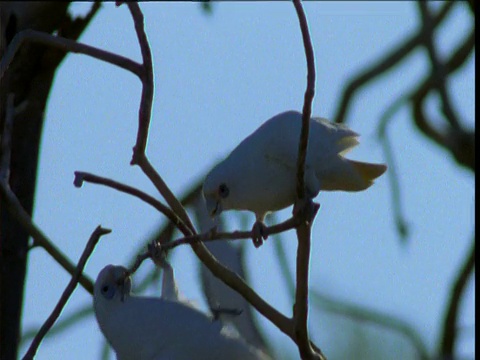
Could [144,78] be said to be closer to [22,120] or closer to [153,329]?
[153,329]

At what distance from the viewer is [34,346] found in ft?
9.11

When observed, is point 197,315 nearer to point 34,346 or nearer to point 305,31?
point 34,346

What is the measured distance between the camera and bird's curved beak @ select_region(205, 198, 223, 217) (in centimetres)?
293

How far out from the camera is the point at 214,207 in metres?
2.94

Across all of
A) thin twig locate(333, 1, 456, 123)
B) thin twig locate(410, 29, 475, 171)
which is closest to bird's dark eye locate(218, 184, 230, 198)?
thin twig locate(410, 29, 475, 171)

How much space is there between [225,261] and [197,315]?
201mm

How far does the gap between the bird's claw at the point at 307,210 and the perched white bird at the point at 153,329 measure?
475mm

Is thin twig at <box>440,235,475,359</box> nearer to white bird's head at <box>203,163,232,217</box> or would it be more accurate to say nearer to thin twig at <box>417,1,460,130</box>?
thin twig at <box>417,1,460,130</box>

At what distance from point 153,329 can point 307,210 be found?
59 centimetres

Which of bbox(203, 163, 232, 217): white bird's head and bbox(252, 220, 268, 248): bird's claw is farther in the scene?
bbox(203, 163, 232, 217): white bird's head

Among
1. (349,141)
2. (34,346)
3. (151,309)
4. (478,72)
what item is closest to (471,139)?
(478,72)

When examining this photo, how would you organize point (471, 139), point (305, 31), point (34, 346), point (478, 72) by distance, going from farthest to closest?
point (471, 139), point (478, 72), point (34, 346), point (305, 31)

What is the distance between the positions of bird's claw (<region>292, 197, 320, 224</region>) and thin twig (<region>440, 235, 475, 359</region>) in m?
1.66

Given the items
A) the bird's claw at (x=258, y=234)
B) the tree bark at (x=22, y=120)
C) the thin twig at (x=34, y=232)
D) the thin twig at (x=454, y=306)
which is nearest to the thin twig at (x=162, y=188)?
the bird's claw at (x=258, y=234)
